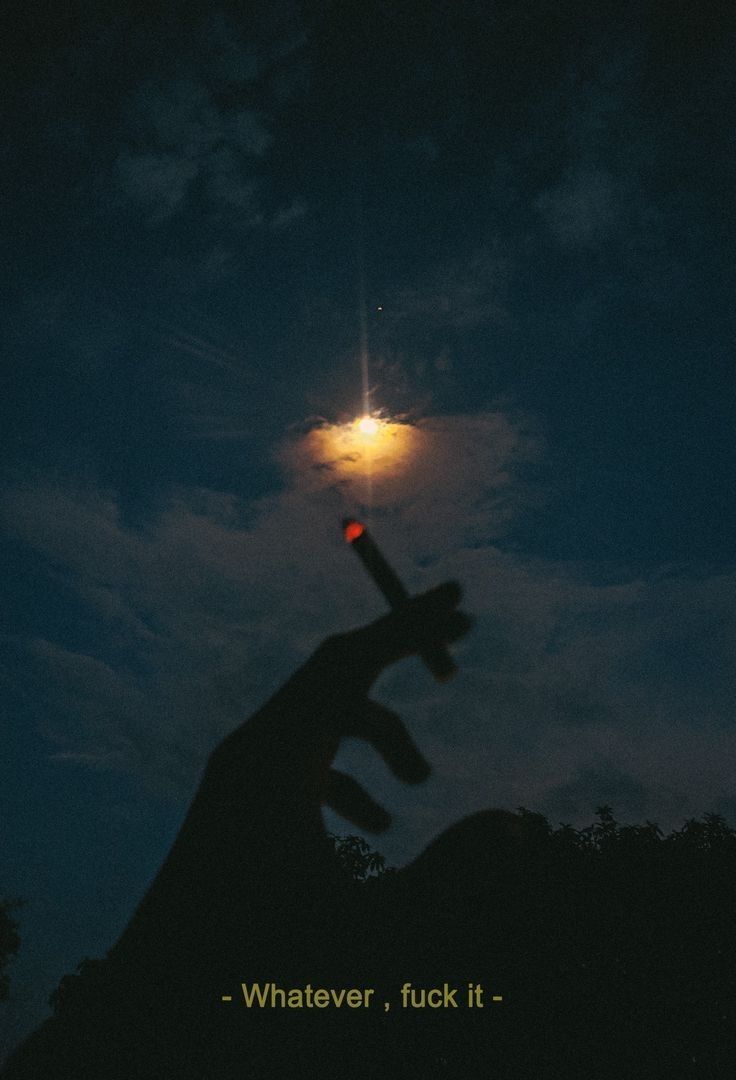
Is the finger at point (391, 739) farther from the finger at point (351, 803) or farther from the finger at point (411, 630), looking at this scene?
the finger at point (351, 803)

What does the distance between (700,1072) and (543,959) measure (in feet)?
13.9

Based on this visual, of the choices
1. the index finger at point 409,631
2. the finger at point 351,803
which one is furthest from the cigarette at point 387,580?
the finger at point 351,803

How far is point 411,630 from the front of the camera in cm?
390

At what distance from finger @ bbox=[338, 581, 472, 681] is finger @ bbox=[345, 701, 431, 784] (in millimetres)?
225

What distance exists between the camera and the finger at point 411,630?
3.90 metres

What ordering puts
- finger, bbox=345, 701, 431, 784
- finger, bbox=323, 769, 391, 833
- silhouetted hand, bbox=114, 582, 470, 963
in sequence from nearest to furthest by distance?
silhouetted hand, bbox=114, 582, 470, 963 < finger, bbox=345, 701, 431, 784 < finger, bbox=323, 769, 391, 833

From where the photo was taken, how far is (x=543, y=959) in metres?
10.2

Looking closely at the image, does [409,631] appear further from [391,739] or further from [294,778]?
[294,778]

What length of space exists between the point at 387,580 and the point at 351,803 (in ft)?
4.74

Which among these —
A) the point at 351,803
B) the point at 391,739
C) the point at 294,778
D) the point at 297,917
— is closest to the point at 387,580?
the point at 391,739

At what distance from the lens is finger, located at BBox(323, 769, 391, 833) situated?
4.12m

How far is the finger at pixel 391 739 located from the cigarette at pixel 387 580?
394mm

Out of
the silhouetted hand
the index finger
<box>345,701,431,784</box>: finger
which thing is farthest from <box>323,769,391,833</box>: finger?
the index finger

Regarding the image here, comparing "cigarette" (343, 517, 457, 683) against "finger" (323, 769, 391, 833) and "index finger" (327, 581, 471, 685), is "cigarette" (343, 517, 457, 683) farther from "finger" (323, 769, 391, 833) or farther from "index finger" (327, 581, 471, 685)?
"finger" (323, 769, 391, 833)
